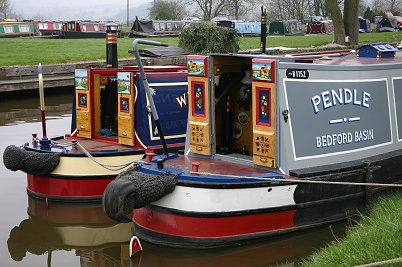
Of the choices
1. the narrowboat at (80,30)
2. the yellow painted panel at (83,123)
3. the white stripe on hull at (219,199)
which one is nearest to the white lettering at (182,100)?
the yellow painted panel at (83,123)

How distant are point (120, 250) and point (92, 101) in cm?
356

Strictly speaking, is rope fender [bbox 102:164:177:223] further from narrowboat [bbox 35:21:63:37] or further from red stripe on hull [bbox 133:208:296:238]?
narrowboat [bbox 35:21:63:37]

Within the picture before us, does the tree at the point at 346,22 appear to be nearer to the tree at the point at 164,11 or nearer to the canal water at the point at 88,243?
the canal water at the point at 88,243

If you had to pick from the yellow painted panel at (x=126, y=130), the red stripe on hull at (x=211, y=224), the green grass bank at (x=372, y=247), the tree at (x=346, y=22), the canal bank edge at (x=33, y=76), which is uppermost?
the tree at (x=346, y=22)

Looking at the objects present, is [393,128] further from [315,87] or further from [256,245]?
[256,245]

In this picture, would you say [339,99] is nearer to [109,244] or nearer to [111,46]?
[109,244]

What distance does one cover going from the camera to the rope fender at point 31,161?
10305 mm

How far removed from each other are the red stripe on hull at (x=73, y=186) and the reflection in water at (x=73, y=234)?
17 centimetres

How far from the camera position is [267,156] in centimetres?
901

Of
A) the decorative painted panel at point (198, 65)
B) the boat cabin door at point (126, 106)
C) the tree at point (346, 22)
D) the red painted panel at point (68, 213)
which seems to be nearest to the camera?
the decorative painted panel at point (198, 65)

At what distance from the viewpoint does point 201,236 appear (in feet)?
27.8

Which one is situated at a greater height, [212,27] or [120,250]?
[212,27]

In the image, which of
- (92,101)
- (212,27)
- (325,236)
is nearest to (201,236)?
(325,236)

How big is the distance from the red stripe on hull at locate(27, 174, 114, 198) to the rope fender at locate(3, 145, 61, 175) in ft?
→ 0.80
